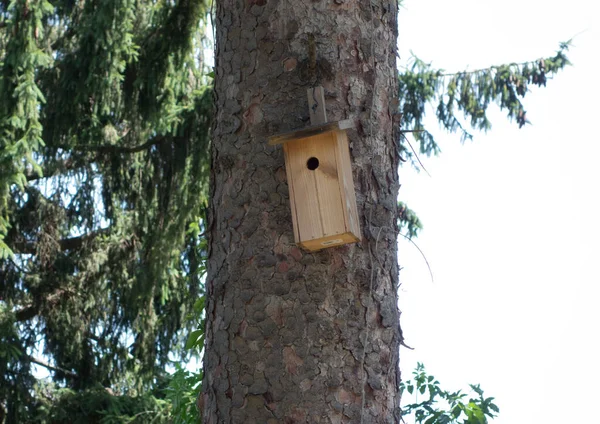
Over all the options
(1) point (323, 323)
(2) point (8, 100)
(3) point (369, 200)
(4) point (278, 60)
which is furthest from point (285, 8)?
(2) point (8, 100)

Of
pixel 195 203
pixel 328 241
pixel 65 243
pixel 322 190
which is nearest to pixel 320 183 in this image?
pixel 322 190

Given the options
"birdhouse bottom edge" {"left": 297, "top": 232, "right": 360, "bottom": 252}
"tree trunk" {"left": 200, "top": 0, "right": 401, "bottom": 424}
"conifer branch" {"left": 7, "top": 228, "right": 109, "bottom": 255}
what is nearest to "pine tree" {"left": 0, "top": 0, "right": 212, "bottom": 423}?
"conifer branch" {"left": 7, "top": 228, "right": 109, "bottom": 255}

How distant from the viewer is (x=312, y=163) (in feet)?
8.27

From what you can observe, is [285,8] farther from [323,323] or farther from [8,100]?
[8,100]

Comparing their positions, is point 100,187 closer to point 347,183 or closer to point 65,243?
point 65,243

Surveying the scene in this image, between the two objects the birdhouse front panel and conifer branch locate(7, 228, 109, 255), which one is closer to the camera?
the birdhouse front panel

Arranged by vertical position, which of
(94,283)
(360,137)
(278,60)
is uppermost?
(94,283)

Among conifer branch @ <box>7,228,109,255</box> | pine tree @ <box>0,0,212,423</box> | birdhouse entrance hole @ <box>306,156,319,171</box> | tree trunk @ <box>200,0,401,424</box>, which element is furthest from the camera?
conifer branch @ <box>7,228,109,255</box>

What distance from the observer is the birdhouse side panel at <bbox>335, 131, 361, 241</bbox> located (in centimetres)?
244

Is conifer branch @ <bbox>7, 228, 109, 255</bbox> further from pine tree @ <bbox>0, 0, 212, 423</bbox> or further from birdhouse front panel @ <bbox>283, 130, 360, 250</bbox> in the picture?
birdhouse front panel @ <bbox>283, 130, 360, 250</bbox>

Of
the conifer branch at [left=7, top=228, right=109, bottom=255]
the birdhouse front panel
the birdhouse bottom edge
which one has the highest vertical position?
the conifer branch at [left=7, top=228, right=109, bottom=255]

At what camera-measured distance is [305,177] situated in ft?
8.18

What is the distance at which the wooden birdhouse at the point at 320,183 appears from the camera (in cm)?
241

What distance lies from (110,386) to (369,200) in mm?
7986
